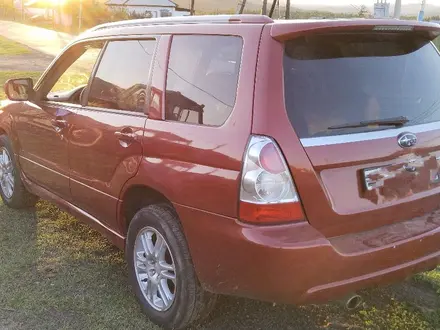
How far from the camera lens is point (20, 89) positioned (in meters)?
4.94

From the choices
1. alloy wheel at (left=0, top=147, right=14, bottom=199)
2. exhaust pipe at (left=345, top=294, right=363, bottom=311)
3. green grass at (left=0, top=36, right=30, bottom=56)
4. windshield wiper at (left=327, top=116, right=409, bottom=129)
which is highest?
windshield wiper at (left=327, top=116, right=409, bottom=129)

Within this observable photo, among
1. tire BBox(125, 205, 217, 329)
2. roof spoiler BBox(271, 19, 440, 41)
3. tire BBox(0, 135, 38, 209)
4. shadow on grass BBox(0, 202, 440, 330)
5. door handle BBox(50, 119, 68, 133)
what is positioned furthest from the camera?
tire BBox(0, 135, 38, 209)

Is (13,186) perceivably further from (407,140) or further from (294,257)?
(407,140)

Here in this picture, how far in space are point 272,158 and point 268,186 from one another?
0.45 feet

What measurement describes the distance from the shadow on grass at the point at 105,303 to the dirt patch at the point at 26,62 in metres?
17.9

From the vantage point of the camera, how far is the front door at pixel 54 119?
430 cm

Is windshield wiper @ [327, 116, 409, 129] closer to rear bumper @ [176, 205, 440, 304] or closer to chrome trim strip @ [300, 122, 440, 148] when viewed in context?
chrome trim strip @ [300, 122, 440, 148]

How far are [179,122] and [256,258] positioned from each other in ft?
3.04

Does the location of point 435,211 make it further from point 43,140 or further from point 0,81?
point 0,81

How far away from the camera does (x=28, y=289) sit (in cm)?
389

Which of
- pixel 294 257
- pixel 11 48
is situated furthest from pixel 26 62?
pixel 294 257

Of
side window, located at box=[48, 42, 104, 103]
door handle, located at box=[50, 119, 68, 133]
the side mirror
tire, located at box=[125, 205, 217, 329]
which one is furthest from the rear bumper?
the side mirror

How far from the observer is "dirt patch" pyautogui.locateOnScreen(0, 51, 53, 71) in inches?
834

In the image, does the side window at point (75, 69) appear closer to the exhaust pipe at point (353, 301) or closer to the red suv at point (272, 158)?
the red suv at point (272, 158)
